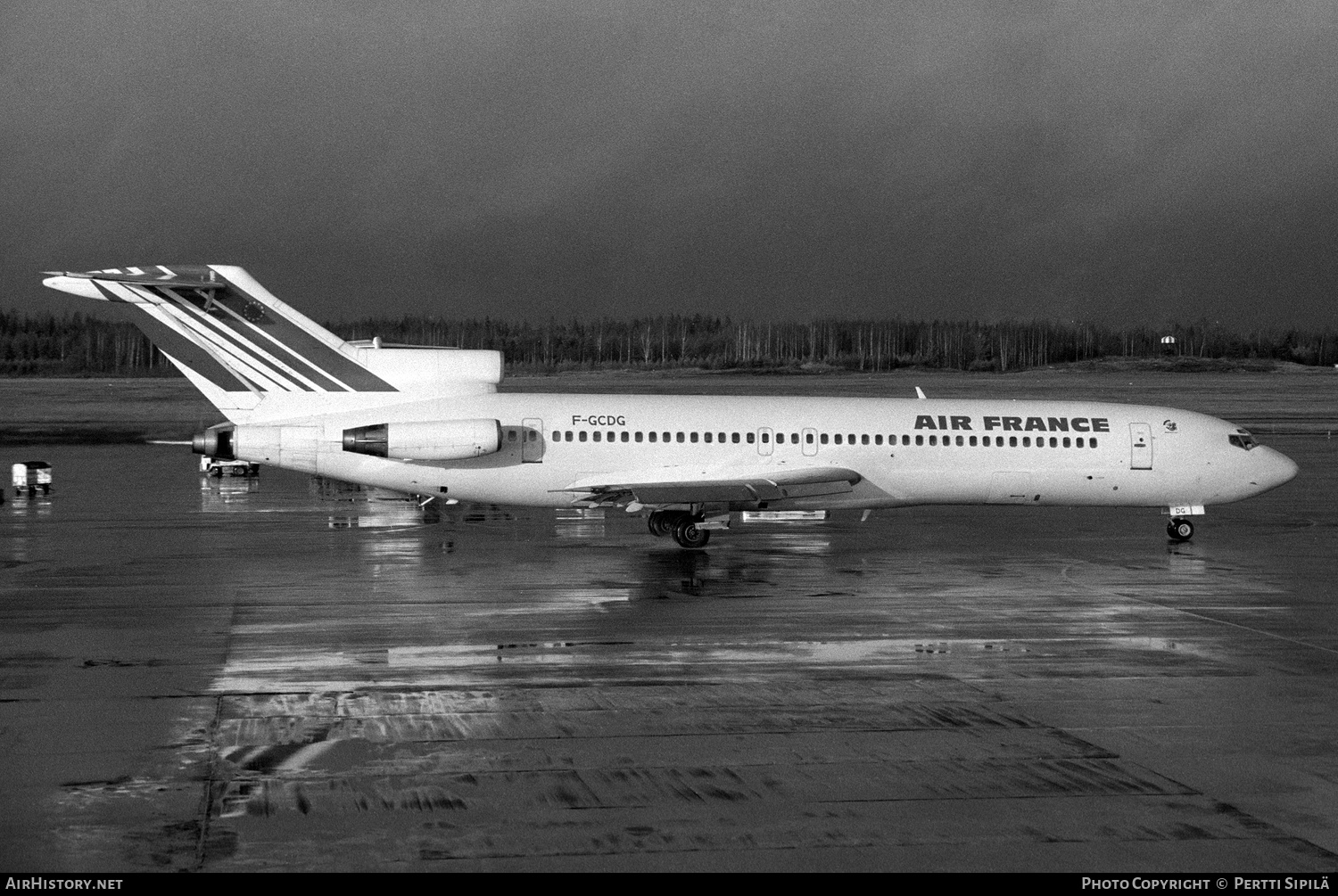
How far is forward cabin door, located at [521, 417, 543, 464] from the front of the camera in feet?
83.1

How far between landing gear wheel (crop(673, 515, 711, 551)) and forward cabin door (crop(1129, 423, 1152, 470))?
29.3ft

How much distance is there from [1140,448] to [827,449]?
21.3 feet

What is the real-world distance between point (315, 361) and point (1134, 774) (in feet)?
58.6

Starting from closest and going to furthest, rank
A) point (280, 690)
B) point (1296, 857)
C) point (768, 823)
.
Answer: point (1296, 857), point (768, 823), point (280, 690)

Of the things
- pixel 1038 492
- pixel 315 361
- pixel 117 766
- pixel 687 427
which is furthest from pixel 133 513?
pixel 117 766

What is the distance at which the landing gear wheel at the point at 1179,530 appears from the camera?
2750 centimetres

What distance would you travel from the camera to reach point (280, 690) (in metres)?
13.3

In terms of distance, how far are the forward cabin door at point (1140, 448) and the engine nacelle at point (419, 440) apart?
12.8 m

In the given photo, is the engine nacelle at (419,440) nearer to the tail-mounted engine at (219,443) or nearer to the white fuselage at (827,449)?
the white fuselage at (827,449)

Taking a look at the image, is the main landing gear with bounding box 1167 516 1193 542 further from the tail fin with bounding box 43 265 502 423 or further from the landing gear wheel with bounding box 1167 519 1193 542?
the tail fin with bounding box 43 265 502 423

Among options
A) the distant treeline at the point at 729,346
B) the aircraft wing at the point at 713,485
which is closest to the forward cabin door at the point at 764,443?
the aircraft wing at the point at 713,485

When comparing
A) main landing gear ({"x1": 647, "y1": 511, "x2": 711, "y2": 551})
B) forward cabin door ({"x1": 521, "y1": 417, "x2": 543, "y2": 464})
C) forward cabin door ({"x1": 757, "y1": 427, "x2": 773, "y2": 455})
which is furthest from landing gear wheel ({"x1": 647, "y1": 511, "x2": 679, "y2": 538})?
forward cabin door ({"x1": 521, "y1": 417, "x2": 543, "y2": 464})

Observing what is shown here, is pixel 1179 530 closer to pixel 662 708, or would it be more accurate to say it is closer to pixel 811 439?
pixel 811 439
